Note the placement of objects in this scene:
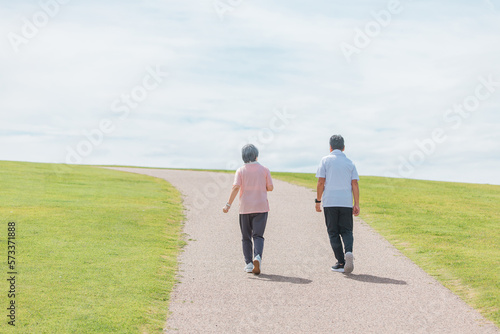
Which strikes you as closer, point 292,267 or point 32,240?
point 292,267

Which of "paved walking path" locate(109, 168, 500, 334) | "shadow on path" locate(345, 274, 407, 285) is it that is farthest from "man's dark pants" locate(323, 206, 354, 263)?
"paved walking path" locate(109, 168, 500, 334)

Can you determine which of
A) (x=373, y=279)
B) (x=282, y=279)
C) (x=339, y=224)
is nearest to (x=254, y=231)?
(x=282, y=279)

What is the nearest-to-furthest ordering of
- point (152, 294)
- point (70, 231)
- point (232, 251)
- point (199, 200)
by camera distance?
point (152, 294) < point (232, 251) < point (70, 231) < point (199, 200)

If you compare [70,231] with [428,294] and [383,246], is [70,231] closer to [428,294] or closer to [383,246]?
[383,246]

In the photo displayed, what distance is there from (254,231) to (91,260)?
12.0 ft

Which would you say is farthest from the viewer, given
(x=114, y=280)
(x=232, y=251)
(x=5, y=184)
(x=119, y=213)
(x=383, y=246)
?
(x=5, y=184)

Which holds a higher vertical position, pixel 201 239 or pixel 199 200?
pixel 199 200

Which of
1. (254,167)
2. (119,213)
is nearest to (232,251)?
(254,167)

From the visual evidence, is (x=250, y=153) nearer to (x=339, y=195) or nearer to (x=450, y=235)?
(x=339, y=195)

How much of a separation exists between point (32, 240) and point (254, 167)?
6.53 m

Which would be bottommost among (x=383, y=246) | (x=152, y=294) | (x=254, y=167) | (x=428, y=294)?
(x=152, y=294)

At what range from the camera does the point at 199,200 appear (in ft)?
75.6

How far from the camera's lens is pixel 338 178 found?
10016mm

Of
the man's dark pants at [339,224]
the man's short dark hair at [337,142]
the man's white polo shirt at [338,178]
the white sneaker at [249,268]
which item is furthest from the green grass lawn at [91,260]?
the man's short dark hair at [337,142]
